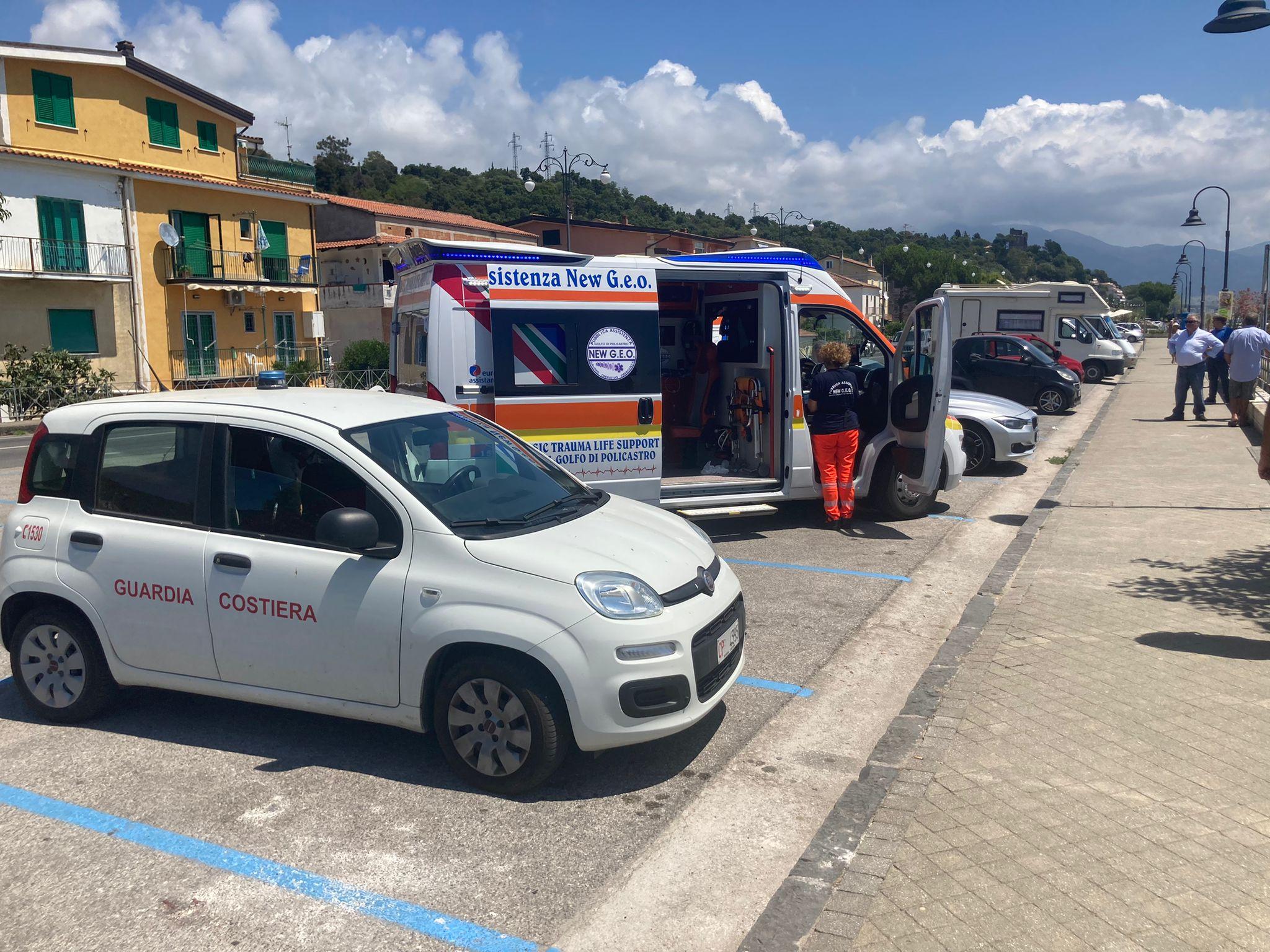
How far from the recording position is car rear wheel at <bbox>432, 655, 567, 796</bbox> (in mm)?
3977

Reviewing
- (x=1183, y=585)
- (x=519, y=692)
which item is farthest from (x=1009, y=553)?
(x=519, y=692)

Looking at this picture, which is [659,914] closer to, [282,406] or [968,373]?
[282,406]

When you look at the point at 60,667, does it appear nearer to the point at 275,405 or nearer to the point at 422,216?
A: the point at 275,405

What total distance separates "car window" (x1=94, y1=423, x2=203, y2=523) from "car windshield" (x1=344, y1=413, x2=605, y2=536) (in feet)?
2.76

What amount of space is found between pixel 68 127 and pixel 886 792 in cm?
3489

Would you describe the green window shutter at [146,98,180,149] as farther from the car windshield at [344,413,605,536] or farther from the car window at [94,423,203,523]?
the car windshield at [344,413,605,536]

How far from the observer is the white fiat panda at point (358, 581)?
4000mm

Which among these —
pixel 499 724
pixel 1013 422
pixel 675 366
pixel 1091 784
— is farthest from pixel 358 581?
pixel 1013 422

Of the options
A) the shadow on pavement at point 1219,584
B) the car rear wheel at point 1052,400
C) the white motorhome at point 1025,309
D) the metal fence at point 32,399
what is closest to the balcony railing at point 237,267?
the metal fence at point 32,399

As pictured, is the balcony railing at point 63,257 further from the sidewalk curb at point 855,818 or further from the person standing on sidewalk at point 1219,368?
the sidewalk curb at point 855,818

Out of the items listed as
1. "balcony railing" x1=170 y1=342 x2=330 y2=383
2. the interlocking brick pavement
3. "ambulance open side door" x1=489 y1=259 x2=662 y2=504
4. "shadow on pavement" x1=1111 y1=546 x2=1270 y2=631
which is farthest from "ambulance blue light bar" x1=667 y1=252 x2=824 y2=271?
"balcony railing" x1=170 y1=342 x2=330 y2=383

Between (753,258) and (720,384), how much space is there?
6.23 feet

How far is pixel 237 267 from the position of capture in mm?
36062

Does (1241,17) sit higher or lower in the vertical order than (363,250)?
lower
